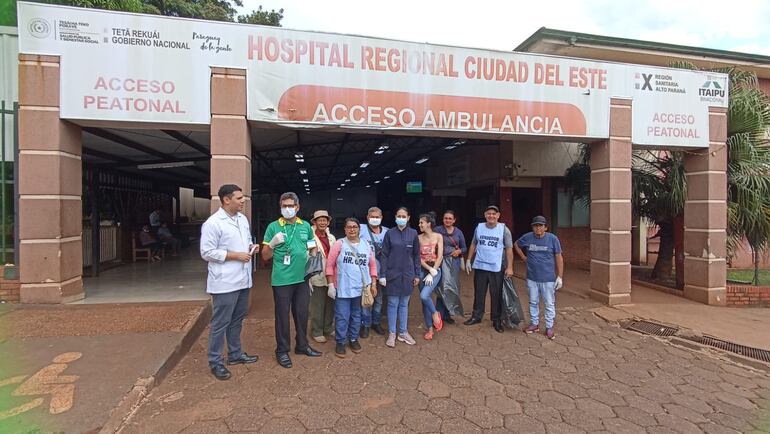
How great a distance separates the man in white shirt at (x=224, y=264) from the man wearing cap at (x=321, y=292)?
0.85m

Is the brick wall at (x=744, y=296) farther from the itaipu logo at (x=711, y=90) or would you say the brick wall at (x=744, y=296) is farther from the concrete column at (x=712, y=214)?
the itaipu logo at (x=711, y=90)

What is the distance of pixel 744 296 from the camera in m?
7.63

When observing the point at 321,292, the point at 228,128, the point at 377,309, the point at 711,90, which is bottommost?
the point at 377,309

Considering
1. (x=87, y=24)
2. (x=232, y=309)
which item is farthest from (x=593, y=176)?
(x=87, y=24)

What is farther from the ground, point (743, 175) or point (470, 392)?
point (743, 175)

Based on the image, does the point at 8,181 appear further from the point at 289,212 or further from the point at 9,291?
the point at 289,212

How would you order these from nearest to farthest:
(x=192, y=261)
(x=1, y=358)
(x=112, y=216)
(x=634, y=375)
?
(x=1, y=358), (x=634, y=375), (x=112, y=216), (x=192, y=261)

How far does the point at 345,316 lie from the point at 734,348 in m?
4.99

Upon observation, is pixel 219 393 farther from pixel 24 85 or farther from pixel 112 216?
pixel 112 216

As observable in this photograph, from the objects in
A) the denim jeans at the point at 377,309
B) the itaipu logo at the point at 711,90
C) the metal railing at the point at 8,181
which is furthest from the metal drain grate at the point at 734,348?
the metal railing at the point at 8,181

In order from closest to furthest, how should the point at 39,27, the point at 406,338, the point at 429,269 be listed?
the point at 406,338
the point at 429,269
the point at 39,27

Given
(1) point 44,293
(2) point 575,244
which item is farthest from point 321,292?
(2) point 575,244

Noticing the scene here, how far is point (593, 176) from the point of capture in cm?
755

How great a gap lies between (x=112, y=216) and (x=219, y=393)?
28.5ft
